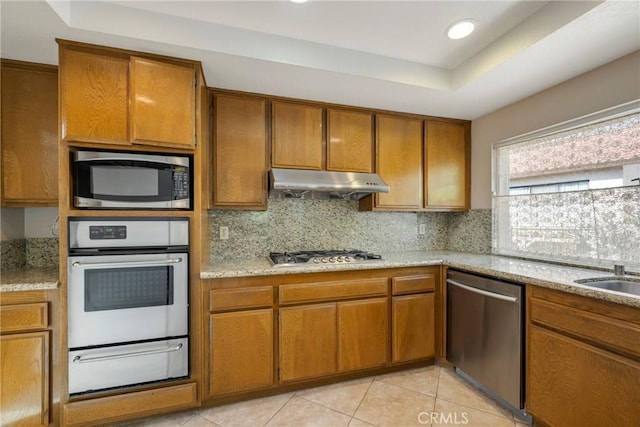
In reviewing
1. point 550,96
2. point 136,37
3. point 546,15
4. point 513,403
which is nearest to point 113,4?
point 136,37

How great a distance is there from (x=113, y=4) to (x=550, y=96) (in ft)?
9.65

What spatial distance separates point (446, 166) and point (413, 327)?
159 centimetres

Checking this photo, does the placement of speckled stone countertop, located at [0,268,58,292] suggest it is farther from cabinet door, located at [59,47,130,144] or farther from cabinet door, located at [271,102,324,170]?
cabinet door, located at [271,102,324,170]

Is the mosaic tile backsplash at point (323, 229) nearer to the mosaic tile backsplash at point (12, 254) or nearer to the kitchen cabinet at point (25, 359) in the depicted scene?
the kitchen cabinet at point (25, 359)

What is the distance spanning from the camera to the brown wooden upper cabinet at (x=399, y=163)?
275cm

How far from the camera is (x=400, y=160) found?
111 inches

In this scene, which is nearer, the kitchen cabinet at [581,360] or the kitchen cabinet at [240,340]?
the kitchen cabinet at [581,360]

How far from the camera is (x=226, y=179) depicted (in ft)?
7.56

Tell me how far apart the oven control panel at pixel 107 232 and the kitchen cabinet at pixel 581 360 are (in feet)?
8.07

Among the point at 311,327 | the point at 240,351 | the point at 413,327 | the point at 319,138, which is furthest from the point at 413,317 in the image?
the point at 319,138

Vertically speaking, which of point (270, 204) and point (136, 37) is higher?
point (136, 37)

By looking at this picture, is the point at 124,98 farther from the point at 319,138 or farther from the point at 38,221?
the point at 319,138

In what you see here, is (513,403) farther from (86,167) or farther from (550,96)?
(86,167)

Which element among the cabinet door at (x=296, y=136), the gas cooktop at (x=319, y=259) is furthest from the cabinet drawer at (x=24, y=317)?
the cabinet door at (x=296, y=136)
